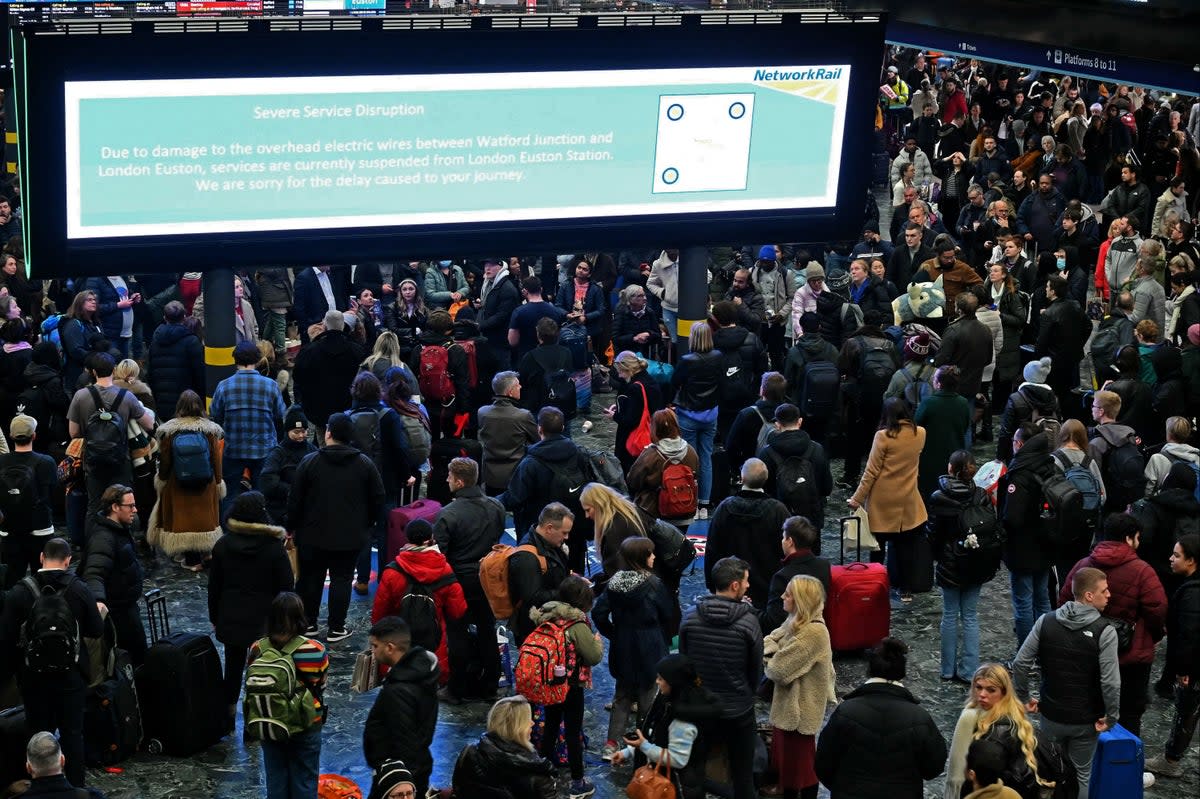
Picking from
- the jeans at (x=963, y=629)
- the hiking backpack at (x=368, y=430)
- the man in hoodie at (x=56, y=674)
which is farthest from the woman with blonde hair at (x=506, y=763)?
the hiking backpack at (x=368, y=430)

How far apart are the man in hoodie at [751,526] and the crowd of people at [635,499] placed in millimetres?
22

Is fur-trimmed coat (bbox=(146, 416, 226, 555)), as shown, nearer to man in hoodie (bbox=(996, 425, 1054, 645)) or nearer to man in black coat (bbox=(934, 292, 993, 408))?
man in hoodie (bbox=(996, 425, 1054, 645))

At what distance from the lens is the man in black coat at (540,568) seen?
9.80 meters

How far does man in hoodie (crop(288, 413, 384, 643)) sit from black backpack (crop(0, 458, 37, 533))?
1723mm

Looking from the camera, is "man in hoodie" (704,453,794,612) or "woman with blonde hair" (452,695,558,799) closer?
"woman with blonde hair" (452,695,558,799)

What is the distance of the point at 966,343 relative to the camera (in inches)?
565

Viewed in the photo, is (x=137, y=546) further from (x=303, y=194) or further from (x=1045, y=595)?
(x=1045, y=595)

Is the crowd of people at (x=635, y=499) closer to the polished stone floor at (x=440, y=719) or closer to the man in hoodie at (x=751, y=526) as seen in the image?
the man in hoodie at (x=751, y=526)

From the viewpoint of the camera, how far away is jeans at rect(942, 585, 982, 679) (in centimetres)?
1085

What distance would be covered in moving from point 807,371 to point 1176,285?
460 cm

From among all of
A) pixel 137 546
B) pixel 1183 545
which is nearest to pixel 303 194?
pixel 137 546

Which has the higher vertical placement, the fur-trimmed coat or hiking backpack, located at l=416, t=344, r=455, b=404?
hiking backpack, located at l=416, t=344, r=455, b=404

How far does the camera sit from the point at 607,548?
1023cm

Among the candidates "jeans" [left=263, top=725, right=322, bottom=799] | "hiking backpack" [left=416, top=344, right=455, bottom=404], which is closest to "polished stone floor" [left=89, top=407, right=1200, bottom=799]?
"jeans" [left=263, top=725, right=322, bottom=799]
